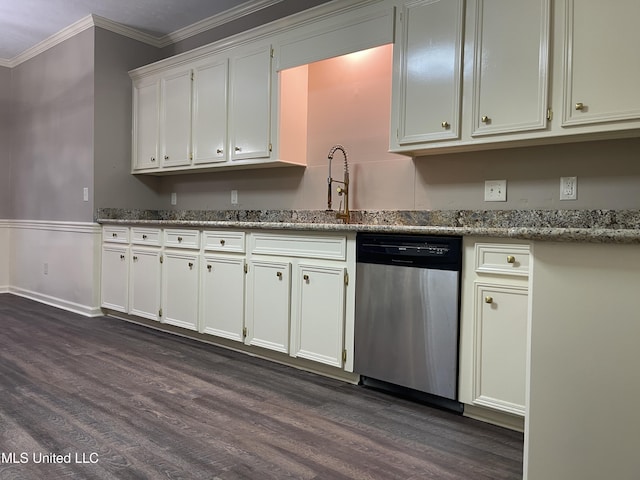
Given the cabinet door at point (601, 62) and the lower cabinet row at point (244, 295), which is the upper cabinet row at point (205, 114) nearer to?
the lower cabinet row at point (244, 295)

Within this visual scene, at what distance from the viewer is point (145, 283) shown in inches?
147

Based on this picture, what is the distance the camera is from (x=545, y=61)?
217 centimetres

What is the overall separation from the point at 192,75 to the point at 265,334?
7.45 feet

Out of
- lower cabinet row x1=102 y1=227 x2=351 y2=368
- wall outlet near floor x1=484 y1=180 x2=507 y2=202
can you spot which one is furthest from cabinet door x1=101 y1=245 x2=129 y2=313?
wall outlet near floor x1=484 y1=180 x2=507 y2=202

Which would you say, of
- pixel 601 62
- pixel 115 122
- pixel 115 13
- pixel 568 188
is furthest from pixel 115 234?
pixel 601 62

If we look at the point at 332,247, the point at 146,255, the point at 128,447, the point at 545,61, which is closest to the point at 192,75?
the point at 146,255

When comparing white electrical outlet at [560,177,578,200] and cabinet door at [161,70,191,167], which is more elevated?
cabinet door at [161,70,191,167]

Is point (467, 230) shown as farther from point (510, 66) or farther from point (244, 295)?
point (244, 295)

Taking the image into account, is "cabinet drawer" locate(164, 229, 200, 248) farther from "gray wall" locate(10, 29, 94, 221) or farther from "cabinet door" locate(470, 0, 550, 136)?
"cabinet door" locate(470, 0, 550, 136)

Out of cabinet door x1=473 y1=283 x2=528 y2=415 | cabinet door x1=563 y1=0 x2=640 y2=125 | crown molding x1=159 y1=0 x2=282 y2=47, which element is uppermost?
crown molding x1=159 y1=0 x2=282 y2=47

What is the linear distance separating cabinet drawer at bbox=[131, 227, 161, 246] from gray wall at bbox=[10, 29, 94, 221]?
0.69 metres

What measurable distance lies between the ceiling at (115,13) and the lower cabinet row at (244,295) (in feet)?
6.43

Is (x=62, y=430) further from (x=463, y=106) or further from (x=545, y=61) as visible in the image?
(x=545, y=61)

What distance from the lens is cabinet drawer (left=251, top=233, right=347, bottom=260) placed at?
8.34 feet
